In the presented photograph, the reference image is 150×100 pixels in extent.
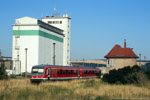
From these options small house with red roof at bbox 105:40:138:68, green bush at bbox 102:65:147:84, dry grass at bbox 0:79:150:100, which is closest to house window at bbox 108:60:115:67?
small house with red roof at bbox 105:40:138:68

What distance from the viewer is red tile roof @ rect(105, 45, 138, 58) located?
67.2 meters

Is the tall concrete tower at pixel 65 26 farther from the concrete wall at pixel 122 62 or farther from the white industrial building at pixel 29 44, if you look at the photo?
the concrete wall at pixel 122 62

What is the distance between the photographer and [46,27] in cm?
8006

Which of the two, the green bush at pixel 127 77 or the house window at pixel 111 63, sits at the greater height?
the house window at pixel 111 63

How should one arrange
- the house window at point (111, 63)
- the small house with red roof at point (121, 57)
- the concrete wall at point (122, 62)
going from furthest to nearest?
the house window at point (111, 63) → the concrete wall at point (122, 62) → the small house with red roof at point (121, 57)

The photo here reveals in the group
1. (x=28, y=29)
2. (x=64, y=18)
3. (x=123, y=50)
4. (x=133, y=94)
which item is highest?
(x=64, y=18)

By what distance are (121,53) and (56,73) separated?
124 ft

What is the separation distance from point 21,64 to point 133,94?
57.5 m

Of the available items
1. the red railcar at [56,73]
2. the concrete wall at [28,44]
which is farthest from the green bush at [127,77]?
the concrete wall at [28,44]

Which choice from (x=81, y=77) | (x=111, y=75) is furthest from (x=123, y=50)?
(x=111, y=75)

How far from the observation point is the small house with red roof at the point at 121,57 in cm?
6719

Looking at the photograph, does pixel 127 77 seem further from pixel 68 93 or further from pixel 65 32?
pixel 65 32

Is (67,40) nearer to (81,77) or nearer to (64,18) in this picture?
(64,18)

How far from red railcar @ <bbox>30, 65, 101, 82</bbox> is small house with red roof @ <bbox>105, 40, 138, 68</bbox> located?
2514 centimetres
